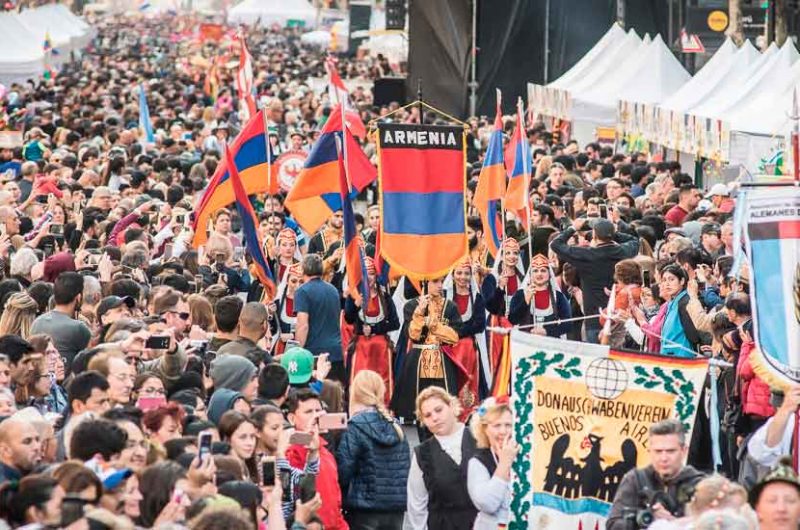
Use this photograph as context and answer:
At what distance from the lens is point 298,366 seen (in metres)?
11.1

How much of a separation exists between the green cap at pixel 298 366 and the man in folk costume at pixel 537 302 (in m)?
3.69

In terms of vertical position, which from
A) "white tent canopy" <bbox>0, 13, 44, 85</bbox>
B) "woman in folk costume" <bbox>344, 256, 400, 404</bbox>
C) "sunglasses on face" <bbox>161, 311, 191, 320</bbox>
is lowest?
"white tent canopy" <bbox>0, 13, 44, 85</bbox>

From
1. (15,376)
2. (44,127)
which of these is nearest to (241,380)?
(15,376)

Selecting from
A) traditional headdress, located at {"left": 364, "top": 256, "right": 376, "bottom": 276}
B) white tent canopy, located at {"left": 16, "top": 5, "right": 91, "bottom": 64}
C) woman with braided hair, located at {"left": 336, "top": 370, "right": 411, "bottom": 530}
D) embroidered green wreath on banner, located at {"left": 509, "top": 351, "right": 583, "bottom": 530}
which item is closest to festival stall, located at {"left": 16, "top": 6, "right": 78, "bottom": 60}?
white tent canopy, located at {"left": 16, "top": 5, "right": 91, "bottom": 64}

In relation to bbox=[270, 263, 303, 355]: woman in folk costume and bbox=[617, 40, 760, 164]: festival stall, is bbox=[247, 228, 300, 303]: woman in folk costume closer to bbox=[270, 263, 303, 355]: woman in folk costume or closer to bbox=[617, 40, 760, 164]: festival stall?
bbox=[270, 263, 303, 355]: woman in folk costume

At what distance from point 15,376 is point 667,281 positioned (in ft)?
15.1

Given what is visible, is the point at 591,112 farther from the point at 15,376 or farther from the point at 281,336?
the point at 15,376

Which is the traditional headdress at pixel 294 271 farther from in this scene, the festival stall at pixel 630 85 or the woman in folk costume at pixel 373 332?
the festival stall at pixel 630 85

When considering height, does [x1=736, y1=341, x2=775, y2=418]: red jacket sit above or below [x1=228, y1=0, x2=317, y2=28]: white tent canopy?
above

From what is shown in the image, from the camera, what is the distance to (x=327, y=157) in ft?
52.7

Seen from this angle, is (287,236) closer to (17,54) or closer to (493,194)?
(493,194)

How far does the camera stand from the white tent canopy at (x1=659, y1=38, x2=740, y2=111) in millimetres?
24438

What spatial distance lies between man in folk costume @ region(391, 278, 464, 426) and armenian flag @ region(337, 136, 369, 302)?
1.14 feet

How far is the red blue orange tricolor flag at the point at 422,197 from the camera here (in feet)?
45.9
